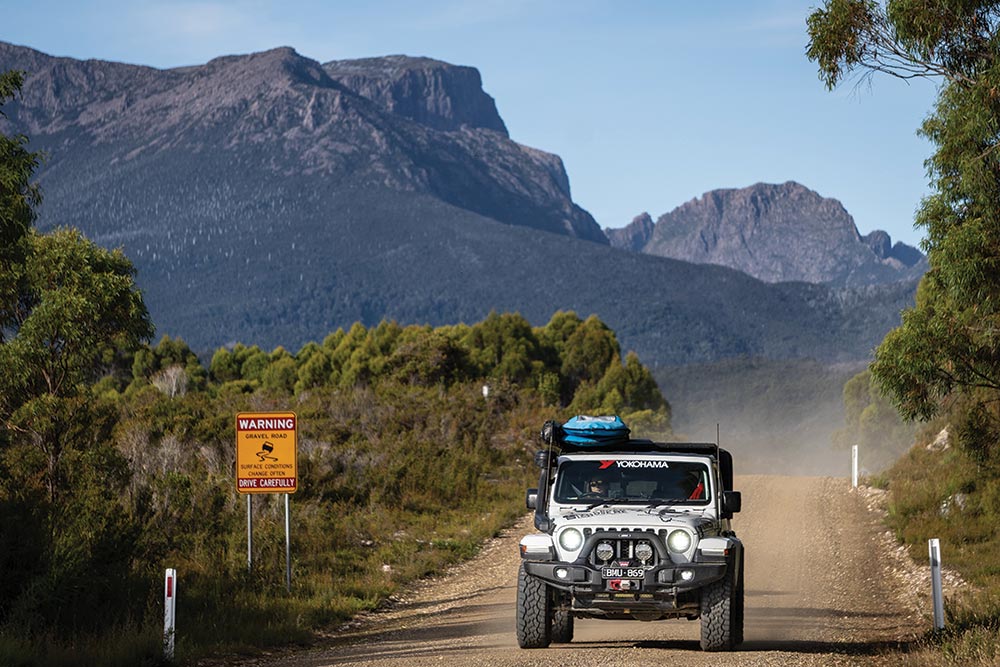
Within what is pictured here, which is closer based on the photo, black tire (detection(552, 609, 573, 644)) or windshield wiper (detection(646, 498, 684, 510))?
windshield wiper (detection(646, 498, 684, 510))

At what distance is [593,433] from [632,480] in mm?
764

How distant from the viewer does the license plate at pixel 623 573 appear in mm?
13734

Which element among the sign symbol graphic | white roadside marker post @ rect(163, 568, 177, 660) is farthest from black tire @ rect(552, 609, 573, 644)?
the sign symbol graphic

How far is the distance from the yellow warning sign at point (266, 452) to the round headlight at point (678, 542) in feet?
25.7

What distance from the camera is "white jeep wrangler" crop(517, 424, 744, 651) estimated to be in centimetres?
1380

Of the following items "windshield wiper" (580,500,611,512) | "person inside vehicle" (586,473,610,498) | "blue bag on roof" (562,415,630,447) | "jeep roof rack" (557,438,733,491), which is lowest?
"windshield wiper" (580,500,611,512)

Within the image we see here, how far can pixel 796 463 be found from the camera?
110m

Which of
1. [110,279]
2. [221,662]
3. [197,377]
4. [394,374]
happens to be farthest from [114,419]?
[197,377]

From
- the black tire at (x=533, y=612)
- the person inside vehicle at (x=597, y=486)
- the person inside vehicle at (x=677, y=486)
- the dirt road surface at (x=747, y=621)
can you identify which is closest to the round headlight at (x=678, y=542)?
the dirt road surface at (x=747, y=621)

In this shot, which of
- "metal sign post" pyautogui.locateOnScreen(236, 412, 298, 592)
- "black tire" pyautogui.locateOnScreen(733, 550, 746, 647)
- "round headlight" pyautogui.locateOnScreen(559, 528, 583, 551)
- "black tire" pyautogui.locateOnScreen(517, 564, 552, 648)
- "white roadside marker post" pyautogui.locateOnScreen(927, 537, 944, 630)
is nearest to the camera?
"round headlight" pyautogui.locateOnScreen(559, 528, 583, 551)

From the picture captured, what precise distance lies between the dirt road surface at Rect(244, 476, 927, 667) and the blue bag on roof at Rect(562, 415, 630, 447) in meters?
2.26

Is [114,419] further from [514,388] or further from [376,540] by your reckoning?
[514,388]

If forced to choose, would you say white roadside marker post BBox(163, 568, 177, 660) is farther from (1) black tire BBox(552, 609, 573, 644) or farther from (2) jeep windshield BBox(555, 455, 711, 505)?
(2) jeep windshield BBox(555, 455, 711, 505)

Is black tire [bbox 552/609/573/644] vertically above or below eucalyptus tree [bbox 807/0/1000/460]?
below
